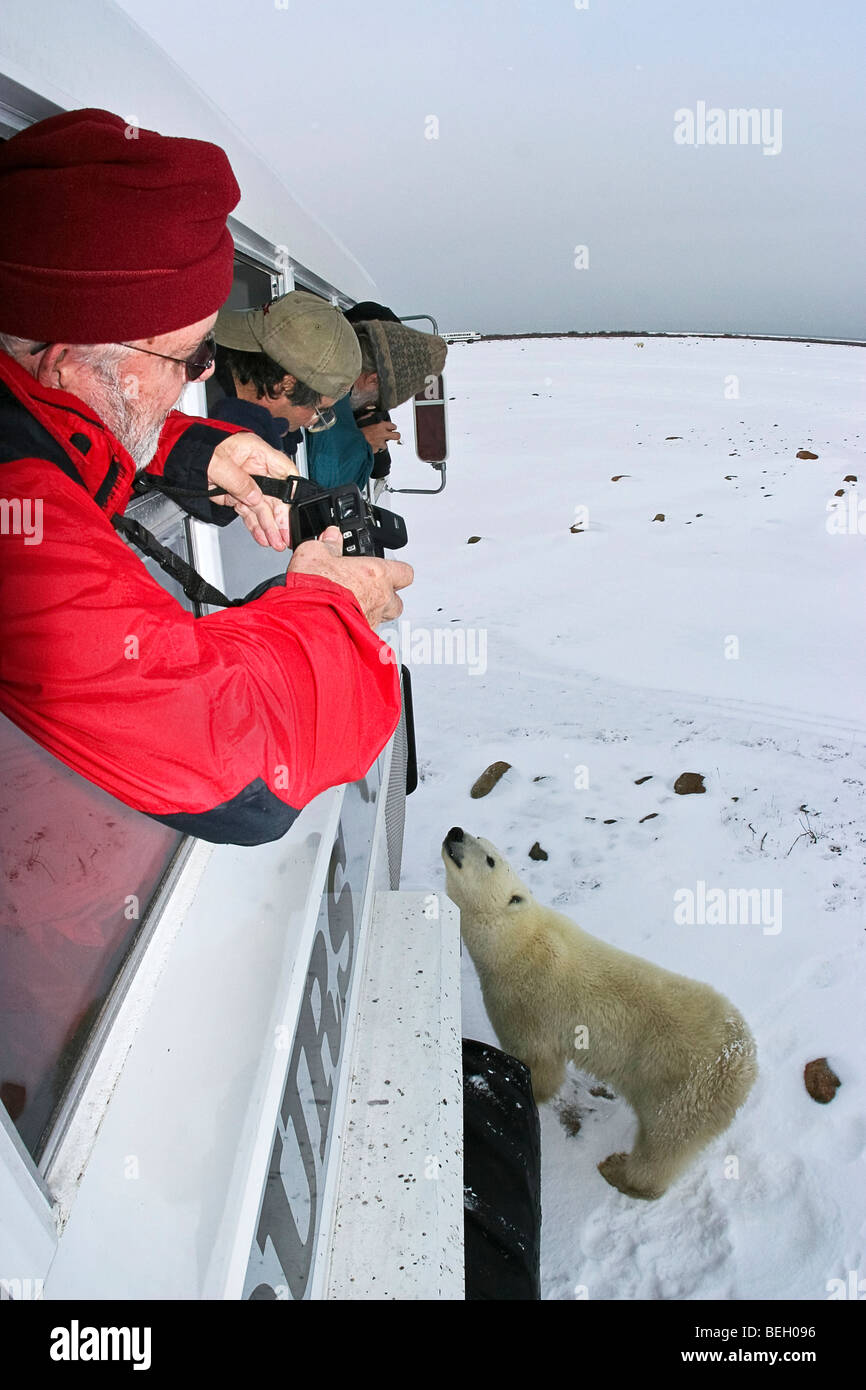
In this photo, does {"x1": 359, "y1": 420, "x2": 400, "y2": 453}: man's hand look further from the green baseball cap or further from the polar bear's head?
the polar bear's head

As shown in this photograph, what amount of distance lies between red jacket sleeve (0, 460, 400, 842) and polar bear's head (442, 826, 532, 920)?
2.06 metres

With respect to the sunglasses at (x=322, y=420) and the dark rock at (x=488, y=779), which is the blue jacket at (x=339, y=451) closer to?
the sunglasses at (x=322, y=420)

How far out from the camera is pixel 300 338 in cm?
214

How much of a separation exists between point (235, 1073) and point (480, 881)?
1.87 meters

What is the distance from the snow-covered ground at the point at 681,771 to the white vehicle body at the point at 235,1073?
120 cm

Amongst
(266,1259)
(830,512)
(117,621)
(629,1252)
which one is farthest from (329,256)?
(830,512)

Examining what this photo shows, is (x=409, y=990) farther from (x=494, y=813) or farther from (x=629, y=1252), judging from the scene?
(x=494, y=813)

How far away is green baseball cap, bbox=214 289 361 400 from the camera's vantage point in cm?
215

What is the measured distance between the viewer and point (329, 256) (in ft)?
11.2

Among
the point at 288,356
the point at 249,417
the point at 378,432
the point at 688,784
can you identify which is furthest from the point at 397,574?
the point at 688,784

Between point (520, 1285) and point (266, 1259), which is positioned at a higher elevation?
point (266, 1259)

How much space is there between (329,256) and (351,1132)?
3354 millimetres

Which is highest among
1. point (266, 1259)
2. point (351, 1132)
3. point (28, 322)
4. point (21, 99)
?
point (21, 99)

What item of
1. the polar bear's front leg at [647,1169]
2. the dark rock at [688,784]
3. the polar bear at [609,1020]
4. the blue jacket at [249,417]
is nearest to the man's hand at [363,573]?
the blue jacket at [249,417]
